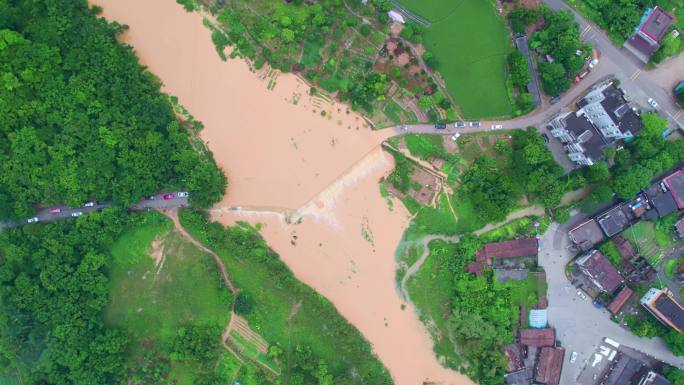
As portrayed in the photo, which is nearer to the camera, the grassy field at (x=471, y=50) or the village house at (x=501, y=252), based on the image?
the village house at (x=501, y=252)

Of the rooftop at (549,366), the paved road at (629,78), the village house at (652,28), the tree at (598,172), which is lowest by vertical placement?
the rooftop at (549,366)

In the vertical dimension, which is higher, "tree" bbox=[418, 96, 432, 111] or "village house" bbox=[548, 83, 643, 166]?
"village house" bbox=[548, 83, 643, 166]

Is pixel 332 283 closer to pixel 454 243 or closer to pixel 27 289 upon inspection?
Answer: pixel 454 243

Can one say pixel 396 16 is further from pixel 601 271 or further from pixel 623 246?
pixel 623 246

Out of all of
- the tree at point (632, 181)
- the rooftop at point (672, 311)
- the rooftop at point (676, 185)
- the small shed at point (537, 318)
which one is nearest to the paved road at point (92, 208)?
the small shed at point (537, 318)

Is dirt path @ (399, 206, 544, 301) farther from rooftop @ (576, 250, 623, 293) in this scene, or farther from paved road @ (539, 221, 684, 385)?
rooftop @ (576, 250, 623, 293)

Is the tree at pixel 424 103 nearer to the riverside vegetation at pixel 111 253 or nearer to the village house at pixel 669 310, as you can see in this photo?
the riverside vegetation at pixel 111 253

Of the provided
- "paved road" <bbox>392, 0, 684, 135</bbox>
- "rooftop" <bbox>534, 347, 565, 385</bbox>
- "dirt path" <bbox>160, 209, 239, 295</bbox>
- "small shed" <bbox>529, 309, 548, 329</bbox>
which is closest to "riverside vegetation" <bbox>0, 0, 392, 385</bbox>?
"dirt path" <bbox>160, 209, 239, 295</bbox>
